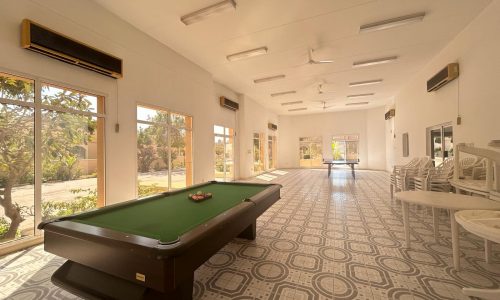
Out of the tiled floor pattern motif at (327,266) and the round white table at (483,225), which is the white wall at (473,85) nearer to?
the tiled floor pattern motif at (327,266)

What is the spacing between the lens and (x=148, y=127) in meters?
4.87

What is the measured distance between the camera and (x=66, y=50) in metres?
3.08

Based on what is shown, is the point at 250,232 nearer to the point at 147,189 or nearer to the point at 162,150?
the point at 147,189

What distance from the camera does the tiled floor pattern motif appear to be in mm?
1858

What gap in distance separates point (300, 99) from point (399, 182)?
255 inches

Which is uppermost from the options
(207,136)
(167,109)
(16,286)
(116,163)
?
(167,109)

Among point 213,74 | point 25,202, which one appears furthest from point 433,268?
point 213,74

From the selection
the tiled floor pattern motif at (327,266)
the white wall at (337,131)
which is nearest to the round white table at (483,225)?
the tiled floor pattern motif at (327,266)

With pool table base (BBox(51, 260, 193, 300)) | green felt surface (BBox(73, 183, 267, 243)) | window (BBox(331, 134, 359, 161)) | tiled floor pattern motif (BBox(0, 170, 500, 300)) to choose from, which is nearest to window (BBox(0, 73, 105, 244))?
tiled floor pattern motif (BBox(0, 170, 500, 300))

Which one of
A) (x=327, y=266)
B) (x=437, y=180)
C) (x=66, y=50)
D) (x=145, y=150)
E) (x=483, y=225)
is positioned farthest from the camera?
(x=145, y=150)

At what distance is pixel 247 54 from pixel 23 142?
15.6 ft

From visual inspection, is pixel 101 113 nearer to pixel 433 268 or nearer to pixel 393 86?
pixel 433 268

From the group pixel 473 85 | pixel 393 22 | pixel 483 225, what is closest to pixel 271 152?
pixel 393 22

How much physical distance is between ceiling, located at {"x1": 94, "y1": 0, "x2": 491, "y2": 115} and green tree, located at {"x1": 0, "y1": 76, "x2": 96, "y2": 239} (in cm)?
203
